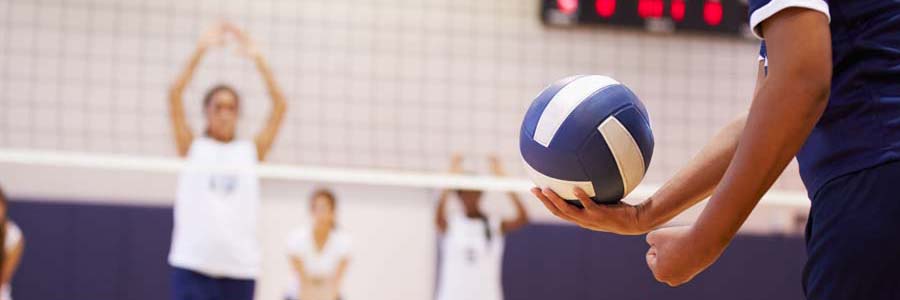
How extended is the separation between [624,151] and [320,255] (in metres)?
5.15

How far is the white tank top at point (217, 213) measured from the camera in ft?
16.0

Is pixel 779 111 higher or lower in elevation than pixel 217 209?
higher

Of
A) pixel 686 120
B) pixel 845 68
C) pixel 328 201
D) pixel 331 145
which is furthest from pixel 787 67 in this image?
pixel 686 120

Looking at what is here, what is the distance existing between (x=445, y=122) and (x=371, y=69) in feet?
2.18

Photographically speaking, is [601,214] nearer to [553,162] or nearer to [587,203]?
[587,203]

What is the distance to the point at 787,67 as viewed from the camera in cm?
136

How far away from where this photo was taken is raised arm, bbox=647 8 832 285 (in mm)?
1354

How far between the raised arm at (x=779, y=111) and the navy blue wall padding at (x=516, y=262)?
6187mm

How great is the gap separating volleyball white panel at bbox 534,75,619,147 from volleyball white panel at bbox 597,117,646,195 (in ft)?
0.24

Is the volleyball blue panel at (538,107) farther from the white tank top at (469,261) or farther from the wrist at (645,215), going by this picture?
the white tank top at (469,261)

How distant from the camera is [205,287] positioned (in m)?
4.86

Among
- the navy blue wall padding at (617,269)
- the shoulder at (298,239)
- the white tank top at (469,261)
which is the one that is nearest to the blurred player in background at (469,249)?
the white tank top at (469,261)

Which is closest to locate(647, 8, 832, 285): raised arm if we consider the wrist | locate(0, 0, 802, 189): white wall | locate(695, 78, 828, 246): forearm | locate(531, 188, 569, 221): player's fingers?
locate(695, 78, 828, 246): forearm

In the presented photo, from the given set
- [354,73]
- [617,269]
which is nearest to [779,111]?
[354,73]
